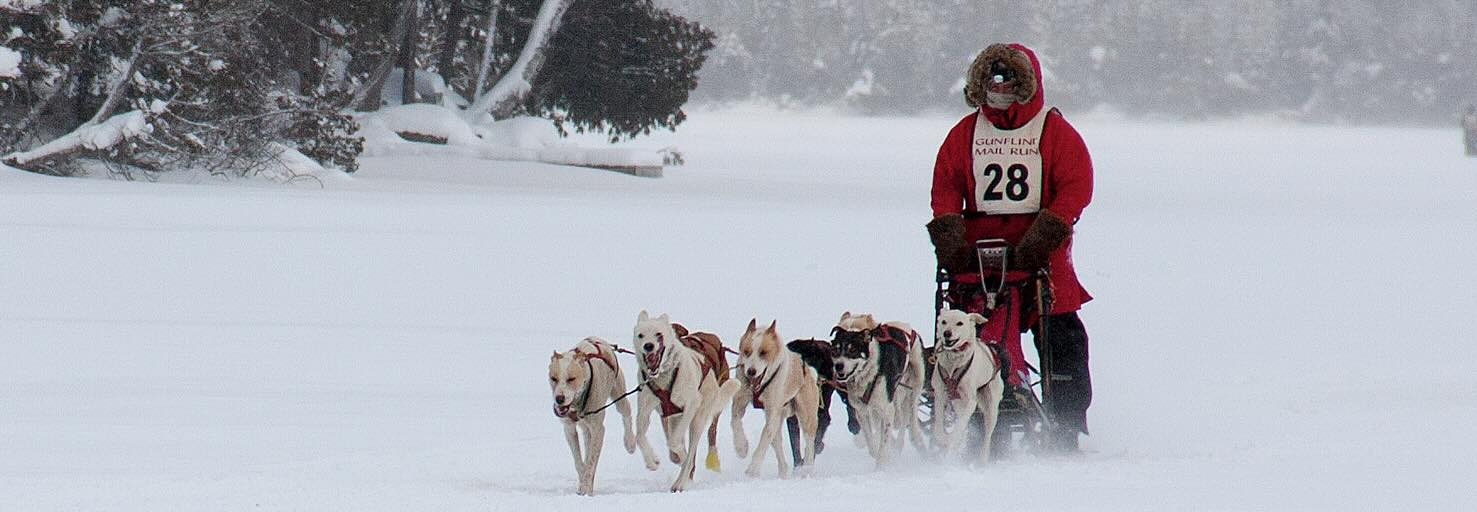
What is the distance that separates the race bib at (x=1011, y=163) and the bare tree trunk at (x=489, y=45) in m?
28.4

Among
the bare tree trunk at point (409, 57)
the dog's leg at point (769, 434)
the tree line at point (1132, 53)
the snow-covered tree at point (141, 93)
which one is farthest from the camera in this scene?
the tree line at point (1132, 53)

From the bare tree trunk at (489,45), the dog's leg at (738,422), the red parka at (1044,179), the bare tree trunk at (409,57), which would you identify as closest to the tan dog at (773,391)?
the dog's leg at (738,422)

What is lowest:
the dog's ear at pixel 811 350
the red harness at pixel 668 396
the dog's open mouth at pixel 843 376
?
the red harness at pixel 668 396

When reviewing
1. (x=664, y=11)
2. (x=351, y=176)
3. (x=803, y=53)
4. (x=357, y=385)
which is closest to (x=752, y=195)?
(x=351, y=176)

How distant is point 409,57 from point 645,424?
29084 millimetres

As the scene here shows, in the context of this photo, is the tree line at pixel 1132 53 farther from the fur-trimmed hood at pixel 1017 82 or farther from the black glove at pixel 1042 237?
the black glove at pixel 1042 237

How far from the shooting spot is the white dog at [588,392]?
21.2ft

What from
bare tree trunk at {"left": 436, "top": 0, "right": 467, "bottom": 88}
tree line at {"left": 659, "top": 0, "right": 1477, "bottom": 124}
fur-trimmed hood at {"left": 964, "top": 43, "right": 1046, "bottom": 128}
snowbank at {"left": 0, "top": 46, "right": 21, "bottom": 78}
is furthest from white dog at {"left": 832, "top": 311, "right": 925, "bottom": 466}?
tree line at {"left": 659, "top": 0, "right": 1477, "bottom": 124}

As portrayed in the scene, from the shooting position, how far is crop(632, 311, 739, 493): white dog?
6.53 m

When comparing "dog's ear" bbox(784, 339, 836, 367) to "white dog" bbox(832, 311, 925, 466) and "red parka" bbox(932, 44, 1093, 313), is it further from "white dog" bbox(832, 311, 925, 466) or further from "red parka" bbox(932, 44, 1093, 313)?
"red parka" bbox(932, 44, 1093, 313)

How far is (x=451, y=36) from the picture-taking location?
1457 inches

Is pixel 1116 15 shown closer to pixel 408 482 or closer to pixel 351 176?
pixel 351 176

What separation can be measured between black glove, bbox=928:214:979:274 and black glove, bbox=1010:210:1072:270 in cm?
21

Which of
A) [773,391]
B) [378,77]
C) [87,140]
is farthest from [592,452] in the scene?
[378,77]
